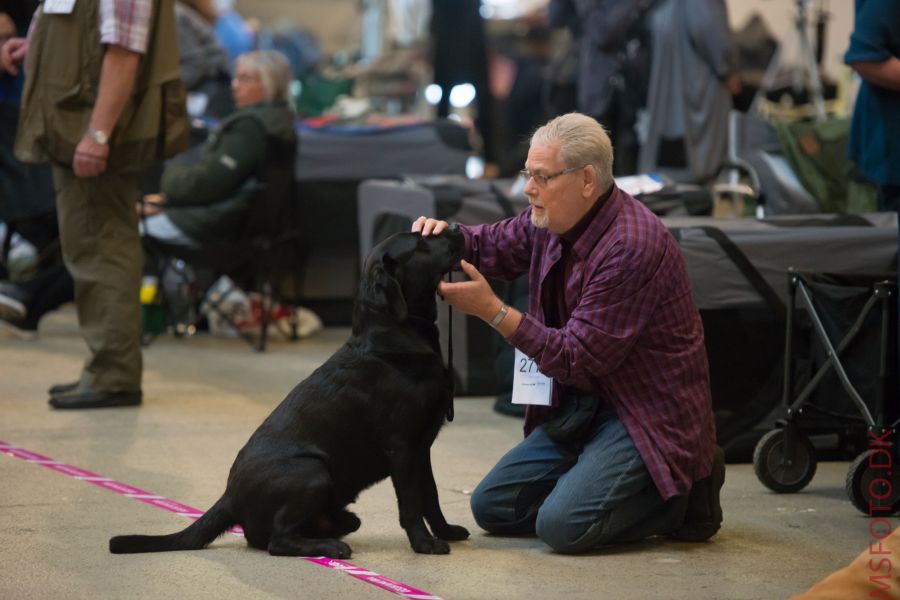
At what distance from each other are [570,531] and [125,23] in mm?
2559

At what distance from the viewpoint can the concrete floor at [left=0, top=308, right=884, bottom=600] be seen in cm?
300

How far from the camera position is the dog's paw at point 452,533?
3.35 metres

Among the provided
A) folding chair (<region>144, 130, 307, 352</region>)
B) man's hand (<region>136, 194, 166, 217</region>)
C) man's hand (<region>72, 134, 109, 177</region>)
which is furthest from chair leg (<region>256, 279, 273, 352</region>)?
man's hand (<region>72, 134, 109, 177</region>)

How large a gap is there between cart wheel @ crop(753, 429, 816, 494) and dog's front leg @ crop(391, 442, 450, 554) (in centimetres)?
116

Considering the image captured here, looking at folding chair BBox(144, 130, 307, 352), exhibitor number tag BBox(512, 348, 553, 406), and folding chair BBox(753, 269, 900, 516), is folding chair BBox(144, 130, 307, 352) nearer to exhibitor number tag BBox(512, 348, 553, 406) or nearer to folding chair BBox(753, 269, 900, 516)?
folding chair BBox(753, 269, 900, 516)

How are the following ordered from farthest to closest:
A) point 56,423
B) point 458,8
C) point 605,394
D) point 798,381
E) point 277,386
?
point 458,8 → point 277,386 → point 56,423 → point 798,381 → point 605,394

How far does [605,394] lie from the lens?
3379mm

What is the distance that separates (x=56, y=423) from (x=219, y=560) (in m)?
1.83

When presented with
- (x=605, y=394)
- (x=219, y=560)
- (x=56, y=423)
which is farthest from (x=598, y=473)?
(x=56, y=423)

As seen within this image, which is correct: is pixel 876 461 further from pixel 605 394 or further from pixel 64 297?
pixel 64 297

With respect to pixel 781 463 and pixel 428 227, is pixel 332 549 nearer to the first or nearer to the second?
pixel 428 227

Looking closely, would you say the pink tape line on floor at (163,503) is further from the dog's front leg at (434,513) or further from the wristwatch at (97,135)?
the wristwatch at (97,135)

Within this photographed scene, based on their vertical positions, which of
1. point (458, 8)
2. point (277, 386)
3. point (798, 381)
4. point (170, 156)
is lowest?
point (277, 386)

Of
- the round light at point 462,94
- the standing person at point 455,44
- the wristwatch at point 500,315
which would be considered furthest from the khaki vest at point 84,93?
the round light at point 462,94
